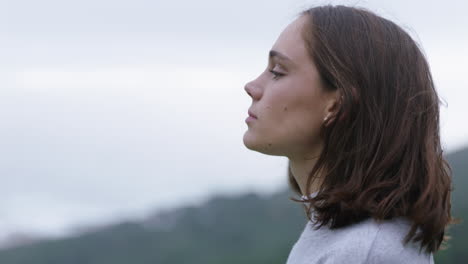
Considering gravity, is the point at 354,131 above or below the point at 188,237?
above

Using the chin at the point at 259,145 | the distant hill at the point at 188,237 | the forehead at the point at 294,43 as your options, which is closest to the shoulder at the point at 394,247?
the chin at the point at 259,145

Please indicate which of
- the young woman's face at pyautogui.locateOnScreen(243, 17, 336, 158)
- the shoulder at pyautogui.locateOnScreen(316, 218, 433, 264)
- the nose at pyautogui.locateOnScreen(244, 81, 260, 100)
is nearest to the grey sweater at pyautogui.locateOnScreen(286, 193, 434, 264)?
the shoulder at pyautogui.locateOnScreen(316, 218, 433, 264)

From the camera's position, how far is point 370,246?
8.54ft

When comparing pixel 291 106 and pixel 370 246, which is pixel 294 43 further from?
pixel 370 246

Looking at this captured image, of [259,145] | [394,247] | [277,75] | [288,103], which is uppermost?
[277,75]

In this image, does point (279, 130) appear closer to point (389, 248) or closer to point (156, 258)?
point (389, 248)

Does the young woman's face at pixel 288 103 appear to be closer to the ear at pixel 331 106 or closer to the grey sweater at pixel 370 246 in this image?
the ear at pixel 331 106

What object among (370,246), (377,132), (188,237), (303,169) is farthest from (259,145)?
(188,237)

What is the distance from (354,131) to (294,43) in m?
0.39

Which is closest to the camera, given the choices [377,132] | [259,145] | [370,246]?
[370,246]

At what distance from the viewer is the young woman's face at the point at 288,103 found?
2949mm

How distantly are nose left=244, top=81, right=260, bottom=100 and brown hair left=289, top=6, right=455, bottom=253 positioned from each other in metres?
0.24

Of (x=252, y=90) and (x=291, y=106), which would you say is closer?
(x=291, y=106)

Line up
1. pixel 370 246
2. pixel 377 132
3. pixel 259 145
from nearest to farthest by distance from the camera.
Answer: pixel 370 246
pixel 377 132
pixel 259 145
